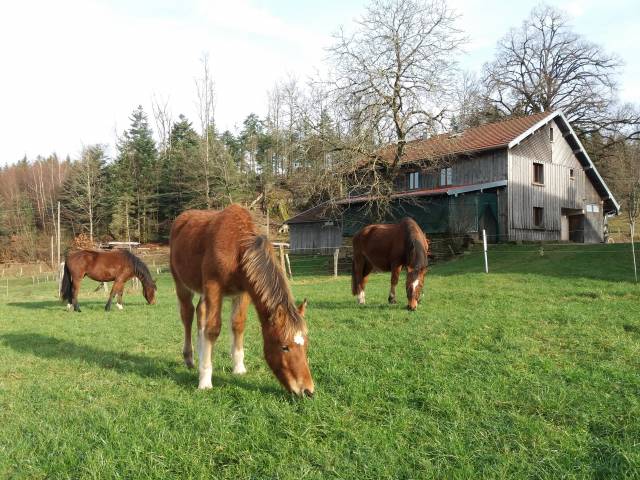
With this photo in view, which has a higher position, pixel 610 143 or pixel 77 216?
pixel 610 143

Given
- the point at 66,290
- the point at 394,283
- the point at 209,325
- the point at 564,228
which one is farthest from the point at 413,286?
the point at 564,228

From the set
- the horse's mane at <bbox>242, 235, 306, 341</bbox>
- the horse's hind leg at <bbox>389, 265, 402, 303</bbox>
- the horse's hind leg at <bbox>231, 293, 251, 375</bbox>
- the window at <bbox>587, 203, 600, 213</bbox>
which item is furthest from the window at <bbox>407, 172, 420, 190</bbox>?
the horse's mane at <bbox>242, 235, 306, 341</bbox>

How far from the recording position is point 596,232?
31.1m

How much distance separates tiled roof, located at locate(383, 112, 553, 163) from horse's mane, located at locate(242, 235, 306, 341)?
812 inches

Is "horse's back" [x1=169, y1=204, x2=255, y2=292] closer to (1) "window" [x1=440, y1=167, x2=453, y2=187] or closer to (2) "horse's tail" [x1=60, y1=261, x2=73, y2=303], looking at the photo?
(2) "horse's tail" [x1=60, y1=261, x2=73, y2=303]

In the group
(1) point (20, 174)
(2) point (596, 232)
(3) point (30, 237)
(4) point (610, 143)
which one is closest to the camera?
(2) point (596, 232)

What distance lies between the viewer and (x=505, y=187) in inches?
1033

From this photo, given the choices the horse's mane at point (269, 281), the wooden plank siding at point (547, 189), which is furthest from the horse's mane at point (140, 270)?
the wooden plank siding at point (547, 189)

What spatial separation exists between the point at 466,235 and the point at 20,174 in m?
66.4

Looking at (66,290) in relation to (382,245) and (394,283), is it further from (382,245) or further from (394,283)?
(394,283)

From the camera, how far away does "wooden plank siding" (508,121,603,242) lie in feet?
87.4

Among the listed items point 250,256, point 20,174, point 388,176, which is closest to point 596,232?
point 388,176

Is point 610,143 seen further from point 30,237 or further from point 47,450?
point 30,237

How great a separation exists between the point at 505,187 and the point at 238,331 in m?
24.0
